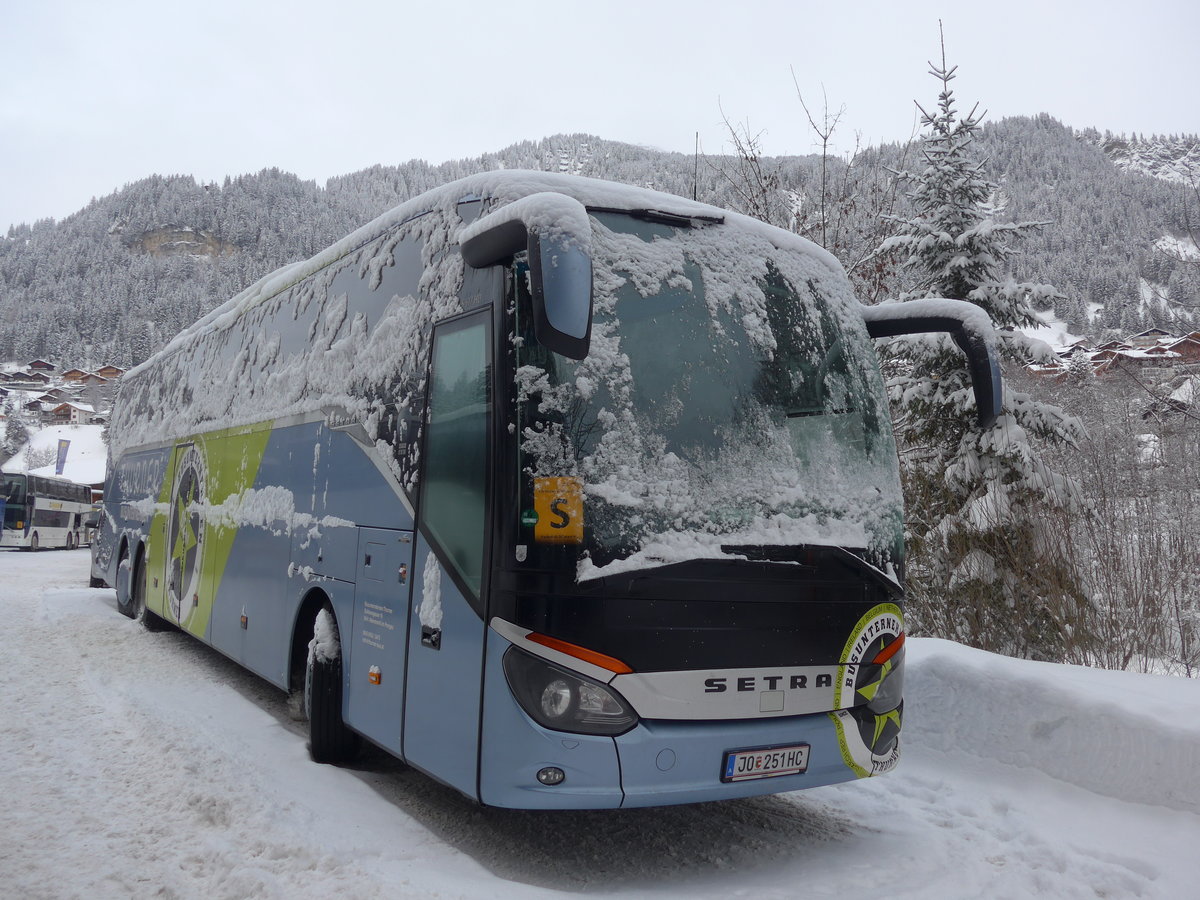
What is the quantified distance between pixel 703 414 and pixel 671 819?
234 centimetres

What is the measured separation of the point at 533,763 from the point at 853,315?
3017 mm

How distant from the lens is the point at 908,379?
527 inches

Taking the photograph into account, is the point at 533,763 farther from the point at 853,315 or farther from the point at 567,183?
the point at 853,315

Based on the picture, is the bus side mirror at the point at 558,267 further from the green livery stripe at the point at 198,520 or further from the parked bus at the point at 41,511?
the parked bus at the point at 41,511

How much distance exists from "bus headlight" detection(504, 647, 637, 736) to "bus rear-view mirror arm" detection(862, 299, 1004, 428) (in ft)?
9.15

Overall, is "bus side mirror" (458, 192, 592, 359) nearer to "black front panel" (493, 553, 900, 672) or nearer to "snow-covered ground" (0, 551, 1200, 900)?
"black front panel" (493, 553, 900, 672)

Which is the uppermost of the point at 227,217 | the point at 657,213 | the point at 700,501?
the point at 227,217

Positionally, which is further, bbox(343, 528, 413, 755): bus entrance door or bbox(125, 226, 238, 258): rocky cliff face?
bbox(125, 226, 238, 258): rocky cliff face

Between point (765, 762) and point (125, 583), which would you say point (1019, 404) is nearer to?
point (765, 762)

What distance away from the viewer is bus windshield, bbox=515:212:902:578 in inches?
155

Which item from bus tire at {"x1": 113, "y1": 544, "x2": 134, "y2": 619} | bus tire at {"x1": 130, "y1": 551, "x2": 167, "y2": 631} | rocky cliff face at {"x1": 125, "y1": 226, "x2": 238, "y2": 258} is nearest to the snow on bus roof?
bus tire at {"x1": 130, "y1": 551, "x2": 167, "y2": 631}

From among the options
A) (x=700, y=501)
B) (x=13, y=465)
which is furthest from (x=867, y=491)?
(x=13, y=465)

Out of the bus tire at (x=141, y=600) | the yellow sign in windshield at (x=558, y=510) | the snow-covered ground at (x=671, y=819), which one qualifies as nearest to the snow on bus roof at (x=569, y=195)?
the yellow sign in windshield at (x=558, y=510)

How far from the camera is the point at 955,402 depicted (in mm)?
12680
